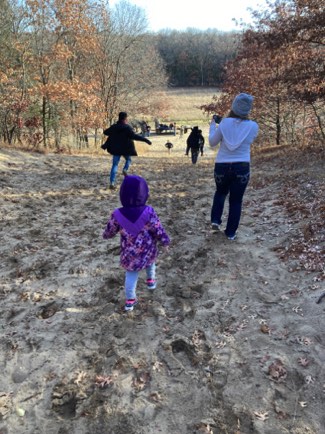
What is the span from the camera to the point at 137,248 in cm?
388

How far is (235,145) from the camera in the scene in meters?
4.97

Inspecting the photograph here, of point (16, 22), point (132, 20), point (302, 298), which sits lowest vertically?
point (302, 298)

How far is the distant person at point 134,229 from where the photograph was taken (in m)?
3.76

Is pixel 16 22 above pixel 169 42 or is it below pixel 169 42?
below

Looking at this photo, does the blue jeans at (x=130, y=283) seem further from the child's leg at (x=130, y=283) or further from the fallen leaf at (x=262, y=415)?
the fallen leaf at (x=262, y=415)

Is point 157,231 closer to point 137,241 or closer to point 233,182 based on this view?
point 137,241

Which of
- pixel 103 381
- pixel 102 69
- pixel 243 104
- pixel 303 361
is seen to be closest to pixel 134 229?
pixel 103 381

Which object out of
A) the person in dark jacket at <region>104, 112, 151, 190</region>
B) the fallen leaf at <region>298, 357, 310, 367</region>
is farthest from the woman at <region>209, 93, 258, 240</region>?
the person in dark jacket at <region>104, 112, 151, 190</region>

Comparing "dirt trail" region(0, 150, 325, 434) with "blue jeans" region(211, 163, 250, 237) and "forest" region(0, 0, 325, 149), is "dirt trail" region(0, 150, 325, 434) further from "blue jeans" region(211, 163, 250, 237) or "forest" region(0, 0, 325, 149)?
"forest" region(0, 0, 325, 149)

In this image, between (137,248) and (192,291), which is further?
(192,291)

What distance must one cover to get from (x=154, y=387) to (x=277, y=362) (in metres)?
1.05

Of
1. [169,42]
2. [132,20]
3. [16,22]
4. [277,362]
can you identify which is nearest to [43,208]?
[277,362]

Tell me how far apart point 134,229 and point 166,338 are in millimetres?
1127

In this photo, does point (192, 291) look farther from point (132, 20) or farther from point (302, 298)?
point (132, 20)
